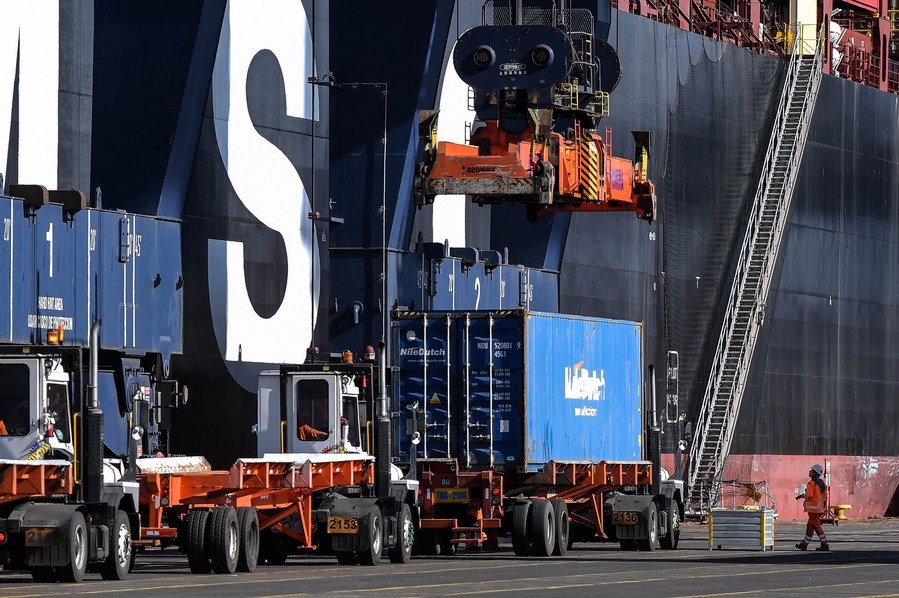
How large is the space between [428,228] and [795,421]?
16.9 m

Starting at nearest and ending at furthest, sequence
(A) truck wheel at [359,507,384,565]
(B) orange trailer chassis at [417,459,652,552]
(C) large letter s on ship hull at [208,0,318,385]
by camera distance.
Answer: (A) truck wheel at [359,507,384,565] → (B) orange trailer chassis at [417,459,652,552] → (C) large letter s on ship hull at [208,0,318,385]

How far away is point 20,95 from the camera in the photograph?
34.1 m

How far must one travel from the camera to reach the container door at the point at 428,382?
3084cm

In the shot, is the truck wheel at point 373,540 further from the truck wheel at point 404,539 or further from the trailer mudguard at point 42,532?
the trailer mudguard at point 42,532

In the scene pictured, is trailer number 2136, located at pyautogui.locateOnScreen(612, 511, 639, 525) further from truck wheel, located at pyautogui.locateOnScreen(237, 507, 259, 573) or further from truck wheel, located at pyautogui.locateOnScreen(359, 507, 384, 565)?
truck wheel, located at pyautogui.locateOnScreen(237, 507, 259, 573)

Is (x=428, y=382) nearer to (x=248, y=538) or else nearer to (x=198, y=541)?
(x=248, y=538)

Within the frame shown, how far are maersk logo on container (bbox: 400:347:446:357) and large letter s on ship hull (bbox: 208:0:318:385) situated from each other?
7542 mm

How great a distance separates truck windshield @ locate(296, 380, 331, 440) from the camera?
2781 cm

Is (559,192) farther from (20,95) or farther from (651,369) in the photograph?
(20,95)

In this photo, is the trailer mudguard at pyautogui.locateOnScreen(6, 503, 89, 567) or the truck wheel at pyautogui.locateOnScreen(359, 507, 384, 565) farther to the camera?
the truck wheel at pyautogui.locateOnScreen(359, 507, 384, 565)

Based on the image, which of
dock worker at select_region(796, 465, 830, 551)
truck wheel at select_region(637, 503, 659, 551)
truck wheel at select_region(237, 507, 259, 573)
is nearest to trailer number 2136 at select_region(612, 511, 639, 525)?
truck wheel at select_region(637, 503, 659, 551)

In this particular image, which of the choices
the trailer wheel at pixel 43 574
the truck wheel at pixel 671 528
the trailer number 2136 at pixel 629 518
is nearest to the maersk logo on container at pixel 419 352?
the trailer number 2136 at pixel 629 518

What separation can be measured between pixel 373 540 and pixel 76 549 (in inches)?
228

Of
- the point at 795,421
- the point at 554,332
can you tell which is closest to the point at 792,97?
the point at 795,421
